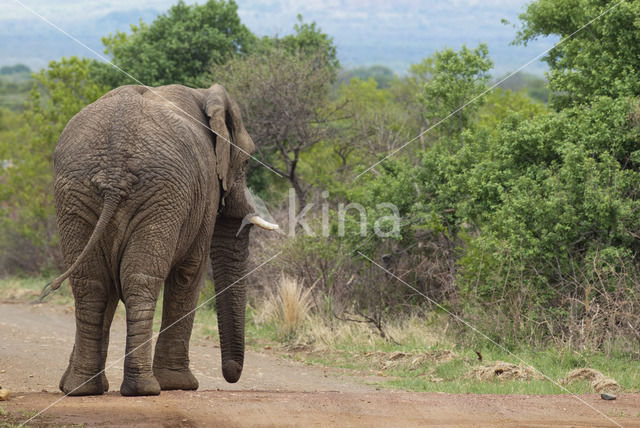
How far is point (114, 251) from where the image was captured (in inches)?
268

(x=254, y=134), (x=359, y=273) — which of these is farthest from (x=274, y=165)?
(x=359, y=273)

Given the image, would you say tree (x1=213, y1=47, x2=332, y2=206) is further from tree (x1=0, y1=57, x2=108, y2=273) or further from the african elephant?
the african elephant

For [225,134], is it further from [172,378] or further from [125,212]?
[172,378]

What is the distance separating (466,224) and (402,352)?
3.29 m

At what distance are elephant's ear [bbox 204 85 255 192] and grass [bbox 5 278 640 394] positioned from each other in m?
3.42

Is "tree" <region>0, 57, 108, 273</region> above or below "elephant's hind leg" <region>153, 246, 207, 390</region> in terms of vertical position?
above

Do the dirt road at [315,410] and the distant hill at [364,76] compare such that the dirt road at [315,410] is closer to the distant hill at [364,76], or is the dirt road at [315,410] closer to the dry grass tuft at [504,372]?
the dry grass tuft at [504,372]

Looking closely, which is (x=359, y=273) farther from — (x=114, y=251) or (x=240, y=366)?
(x=114, y=251)

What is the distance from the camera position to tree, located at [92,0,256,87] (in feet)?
68.9

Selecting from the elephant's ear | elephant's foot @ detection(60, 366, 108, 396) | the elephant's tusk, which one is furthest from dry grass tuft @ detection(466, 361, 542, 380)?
elephant's foot @ detection(60, 366, 108, 396)

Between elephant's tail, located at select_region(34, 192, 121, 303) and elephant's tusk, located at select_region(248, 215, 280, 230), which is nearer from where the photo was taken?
elephant's tail, located at select_region(34, 192, 121, 303)

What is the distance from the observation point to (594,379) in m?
8.81

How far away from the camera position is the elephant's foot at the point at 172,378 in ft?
26.7

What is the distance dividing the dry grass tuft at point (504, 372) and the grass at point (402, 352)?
9cm
